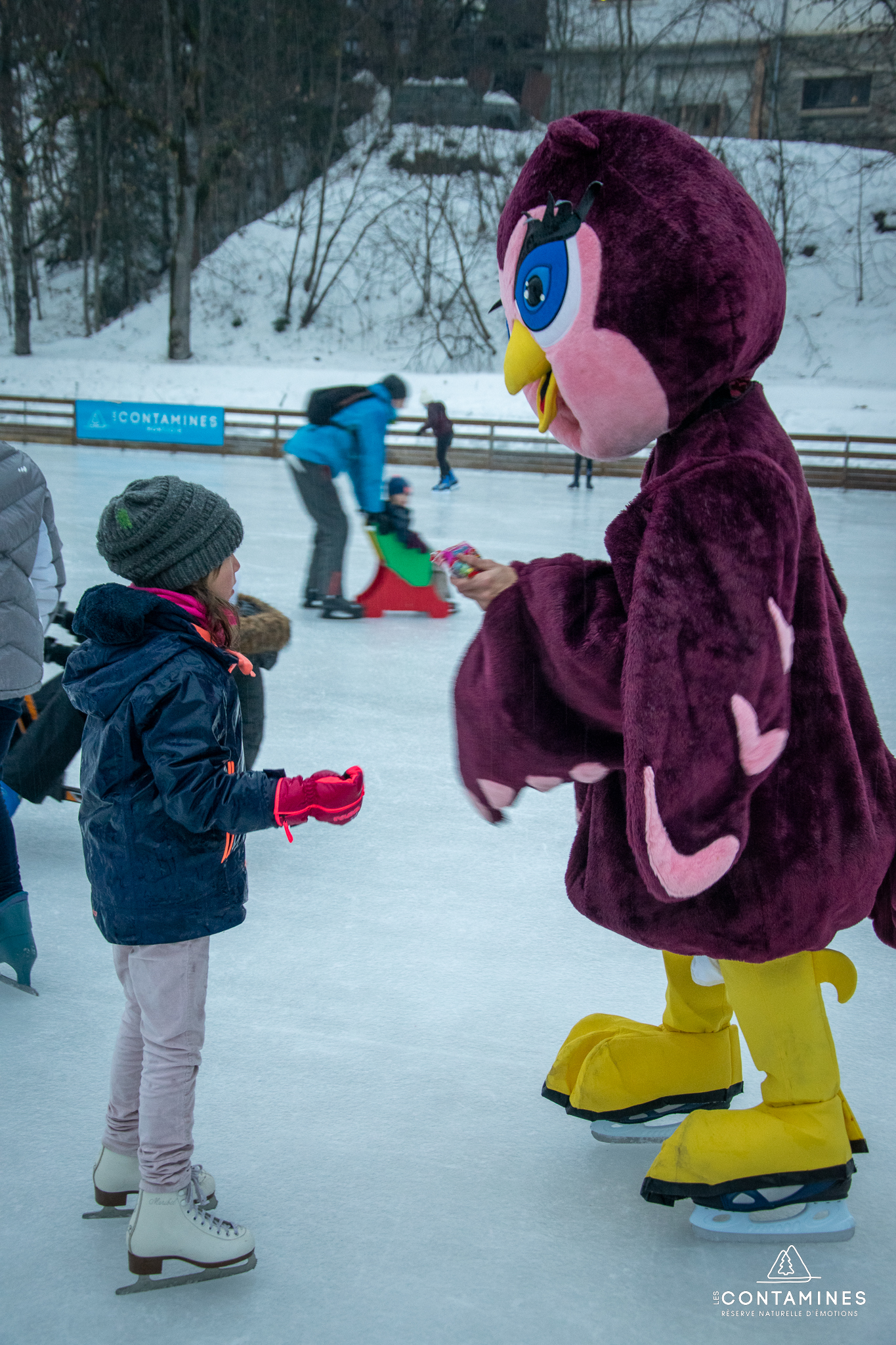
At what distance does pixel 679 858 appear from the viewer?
50.0 inches

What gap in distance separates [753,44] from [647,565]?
28968mm

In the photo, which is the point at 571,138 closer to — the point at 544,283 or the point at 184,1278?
the point at 544,283

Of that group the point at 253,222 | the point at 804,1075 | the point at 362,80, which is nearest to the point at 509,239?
the point at 804,1075

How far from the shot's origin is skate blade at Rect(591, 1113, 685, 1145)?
5.61 ft

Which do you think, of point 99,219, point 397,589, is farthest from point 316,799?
point 99,219

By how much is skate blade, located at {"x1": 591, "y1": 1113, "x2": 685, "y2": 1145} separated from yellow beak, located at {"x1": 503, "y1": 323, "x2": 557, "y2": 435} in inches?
42.8

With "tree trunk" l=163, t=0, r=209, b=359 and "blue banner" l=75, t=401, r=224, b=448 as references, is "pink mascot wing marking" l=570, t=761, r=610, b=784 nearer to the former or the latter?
"blue banner" l=75, t=401, r=224, b=448

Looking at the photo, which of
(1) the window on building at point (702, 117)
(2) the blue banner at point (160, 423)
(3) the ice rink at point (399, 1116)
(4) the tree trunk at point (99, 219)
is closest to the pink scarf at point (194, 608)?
(3) the ice rink at point (399, 1116)

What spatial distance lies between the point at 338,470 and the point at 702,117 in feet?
82.1

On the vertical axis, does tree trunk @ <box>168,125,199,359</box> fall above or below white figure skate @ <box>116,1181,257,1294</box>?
above

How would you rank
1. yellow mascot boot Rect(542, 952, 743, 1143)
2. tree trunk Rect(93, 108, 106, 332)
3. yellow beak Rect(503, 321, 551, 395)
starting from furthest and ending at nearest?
tree trunk Rect(93, 108, 106, 332), yellow mascot boot Rect(542, 952, 743, 1143), yellow beak Rect(503, 321, 551, 395)

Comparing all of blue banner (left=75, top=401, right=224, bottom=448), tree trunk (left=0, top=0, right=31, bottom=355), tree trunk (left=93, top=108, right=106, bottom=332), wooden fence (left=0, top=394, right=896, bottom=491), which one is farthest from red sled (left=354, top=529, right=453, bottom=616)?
tree trunk (left=93, top=108, right=106, bottom=332)

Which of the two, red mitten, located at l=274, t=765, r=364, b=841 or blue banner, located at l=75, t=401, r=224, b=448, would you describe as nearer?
red mitten, located at l=274, t=765, r=364, b=841

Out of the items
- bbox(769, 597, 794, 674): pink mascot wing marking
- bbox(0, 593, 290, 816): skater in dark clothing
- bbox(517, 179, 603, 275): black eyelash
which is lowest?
bbox(0, 593, 290, 816): skater in dark clothing
